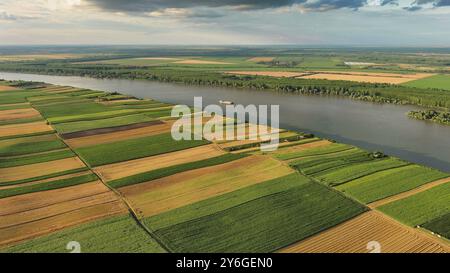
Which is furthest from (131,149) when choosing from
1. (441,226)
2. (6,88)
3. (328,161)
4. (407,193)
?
(6,88)

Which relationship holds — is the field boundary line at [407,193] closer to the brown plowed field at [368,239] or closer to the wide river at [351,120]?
the brown plowed field at [368,239]

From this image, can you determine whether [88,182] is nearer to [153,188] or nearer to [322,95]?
[153,188]

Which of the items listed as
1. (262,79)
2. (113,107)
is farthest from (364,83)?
(113,107)

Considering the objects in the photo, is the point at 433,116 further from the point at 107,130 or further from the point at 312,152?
the point at 107,130

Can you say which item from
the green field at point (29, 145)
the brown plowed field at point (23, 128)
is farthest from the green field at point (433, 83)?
the green field at point (29, 145)
